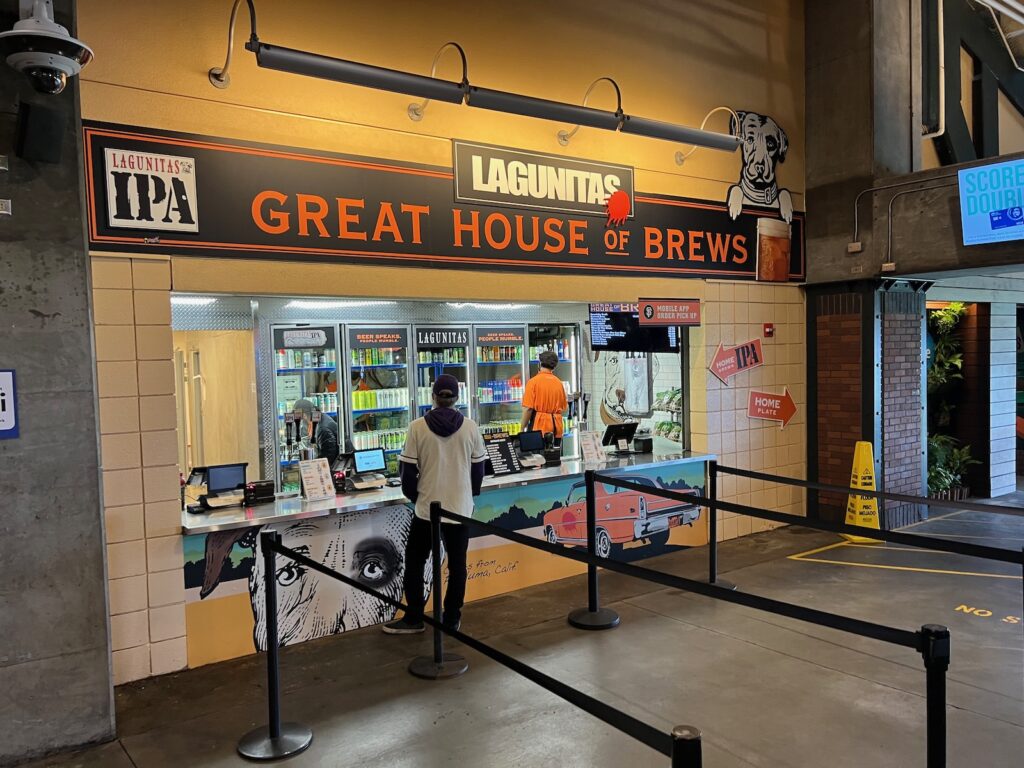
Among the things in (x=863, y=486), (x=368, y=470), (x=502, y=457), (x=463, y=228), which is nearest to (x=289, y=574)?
(x=368, y=470)

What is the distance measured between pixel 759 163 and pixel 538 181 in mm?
3013

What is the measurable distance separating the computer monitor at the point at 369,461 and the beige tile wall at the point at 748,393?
11.2 ft

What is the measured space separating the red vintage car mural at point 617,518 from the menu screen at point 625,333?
4.58ft

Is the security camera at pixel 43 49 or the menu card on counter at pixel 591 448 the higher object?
the security camera at pixel 43 49

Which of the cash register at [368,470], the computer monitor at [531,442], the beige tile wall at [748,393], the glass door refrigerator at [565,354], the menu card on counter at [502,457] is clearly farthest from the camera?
the glass door refrigerator at [565,354]

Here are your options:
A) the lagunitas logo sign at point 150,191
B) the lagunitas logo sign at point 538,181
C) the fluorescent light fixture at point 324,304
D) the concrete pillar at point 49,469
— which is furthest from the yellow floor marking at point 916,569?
the lagunitas logo sign at point 150,191

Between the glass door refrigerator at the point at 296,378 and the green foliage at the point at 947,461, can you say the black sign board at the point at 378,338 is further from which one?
the green foliage at the point at 947,461

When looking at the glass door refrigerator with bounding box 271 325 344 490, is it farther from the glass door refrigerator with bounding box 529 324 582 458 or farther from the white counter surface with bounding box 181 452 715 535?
the glass door refrigerator with bounding box 529 324 582 458

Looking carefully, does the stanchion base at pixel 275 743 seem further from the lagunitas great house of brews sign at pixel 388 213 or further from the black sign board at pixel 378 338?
the black sign board at pixel 378 338

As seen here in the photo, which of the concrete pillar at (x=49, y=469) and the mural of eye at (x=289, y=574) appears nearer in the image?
the concrete pillar at (x=49, y=469)

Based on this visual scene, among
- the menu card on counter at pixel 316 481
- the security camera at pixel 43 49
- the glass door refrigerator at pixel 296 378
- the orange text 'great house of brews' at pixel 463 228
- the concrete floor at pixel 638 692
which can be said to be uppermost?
the security camera at pixel 43 49

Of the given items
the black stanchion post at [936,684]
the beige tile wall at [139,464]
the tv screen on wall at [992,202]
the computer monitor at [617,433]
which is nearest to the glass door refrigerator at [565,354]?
the computer monitor at [617,433]

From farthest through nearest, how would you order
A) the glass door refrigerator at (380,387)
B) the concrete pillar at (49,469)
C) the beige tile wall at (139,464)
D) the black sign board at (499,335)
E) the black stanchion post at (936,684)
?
1. the black sign board at (499,335)
2. the glass door refrigerator at (380,387)
3. the beige tile wall at (139,464)
4. the concrete pillar at (49,469)
5. the black stanchion post at (936,684)

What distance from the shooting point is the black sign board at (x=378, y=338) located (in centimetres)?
748
